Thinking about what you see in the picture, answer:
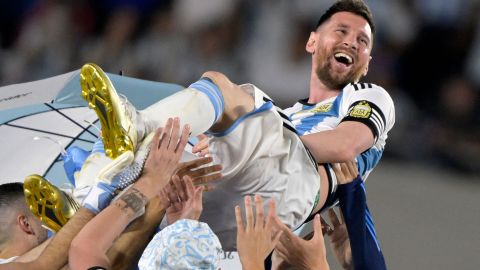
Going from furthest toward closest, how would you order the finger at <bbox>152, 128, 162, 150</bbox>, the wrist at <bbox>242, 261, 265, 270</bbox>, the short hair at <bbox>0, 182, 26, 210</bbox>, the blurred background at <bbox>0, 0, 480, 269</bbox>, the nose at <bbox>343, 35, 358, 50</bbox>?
1. the blurred background at <bbox>0, 0, 480, 269</bbox>
2. the nose at <bbox>343, 35, 358, 50</bbox>
3. the short hair at <bbox>0, 182, 26, 210</bbox>
4. the finger at <bbox>152, 128, 162, 150</bbox>
5. the wrist at <bbox>242, 261, 265, 270</bbox>

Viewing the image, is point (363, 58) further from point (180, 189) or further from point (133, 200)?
point (133, 200)

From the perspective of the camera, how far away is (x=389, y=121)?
280 centimetres

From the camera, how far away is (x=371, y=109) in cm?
271

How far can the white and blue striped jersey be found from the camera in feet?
8.87

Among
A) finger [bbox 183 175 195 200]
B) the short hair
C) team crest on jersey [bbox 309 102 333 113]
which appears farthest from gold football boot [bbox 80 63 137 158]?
team crest on jersey [bbox 309 102 333 113]

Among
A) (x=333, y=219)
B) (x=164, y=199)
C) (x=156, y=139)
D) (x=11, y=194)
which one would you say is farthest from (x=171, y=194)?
(x=333, y=219)

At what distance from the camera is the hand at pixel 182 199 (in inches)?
91.4

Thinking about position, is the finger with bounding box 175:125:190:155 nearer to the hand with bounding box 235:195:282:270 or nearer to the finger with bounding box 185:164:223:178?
the finger with bounding box 185:164:223:178

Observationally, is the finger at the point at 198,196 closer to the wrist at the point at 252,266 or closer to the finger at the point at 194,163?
the finger at the point at 194,163

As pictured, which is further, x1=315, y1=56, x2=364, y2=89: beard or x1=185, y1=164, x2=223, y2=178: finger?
x1=315, y1=56, x2=364, y2=89: beard

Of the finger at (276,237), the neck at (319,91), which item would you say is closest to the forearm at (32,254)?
the finger at (276,237)

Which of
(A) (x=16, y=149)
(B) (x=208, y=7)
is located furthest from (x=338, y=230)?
(B) (x=208, y=7)

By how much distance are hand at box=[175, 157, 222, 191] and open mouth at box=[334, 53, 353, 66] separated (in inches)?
30.5

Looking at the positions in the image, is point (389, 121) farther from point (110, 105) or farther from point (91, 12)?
point (91, 12)
